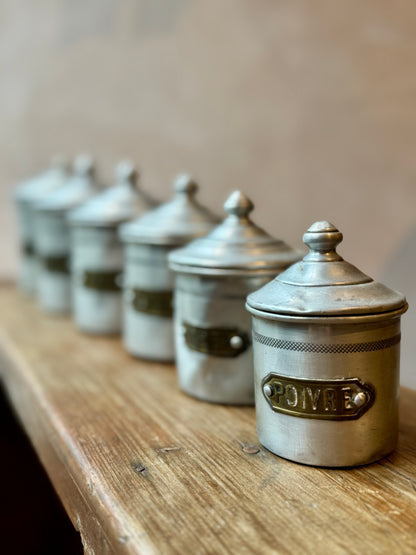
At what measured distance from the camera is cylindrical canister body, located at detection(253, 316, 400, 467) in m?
0.66

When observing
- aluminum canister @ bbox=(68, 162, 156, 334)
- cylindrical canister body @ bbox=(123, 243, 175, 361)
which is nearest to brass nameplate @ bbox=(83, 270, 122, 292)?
aluminum canister @ bbox=(68, 162, 156, 334)

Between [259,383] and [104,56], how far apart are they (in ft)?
5.18

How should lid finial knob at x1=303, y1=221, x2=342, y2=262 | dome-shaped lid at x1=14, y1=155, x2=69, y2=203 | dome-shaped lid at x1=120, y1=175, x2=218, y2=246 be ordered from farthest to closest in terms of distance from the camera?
dome-shaped lid at x1=14, y1=155, x2=69, y2=203 → dome-shaped lid at x1=120, y1=175, x2=218, y2=246 → lid finial knob at x1=303, y1=221, x2=342, y2=262

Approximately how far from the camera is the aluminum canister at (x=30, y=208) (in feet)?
5.46

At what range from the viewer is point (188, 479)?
678mm

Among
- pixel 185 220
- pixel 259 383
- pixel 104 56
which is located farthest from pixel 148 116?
pixel 259 383

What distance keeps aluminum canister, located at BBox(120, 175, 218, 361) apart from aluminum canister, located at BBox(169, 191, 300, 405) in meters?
0.16

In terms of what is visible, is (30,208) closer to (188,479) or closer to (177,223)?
(177,223)

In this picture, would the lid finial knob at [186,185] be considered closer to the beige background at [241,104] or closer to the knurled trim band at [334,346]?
the beige background at [241,104]

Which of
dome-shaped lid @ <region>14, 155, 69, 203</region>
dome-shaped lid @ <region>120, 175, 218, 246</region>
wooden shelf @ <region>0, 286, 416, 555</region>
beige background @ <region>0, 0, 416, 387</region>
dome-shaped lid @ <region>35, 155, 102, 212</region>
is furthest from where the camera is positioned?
dome-shaped lid @ <region>14, 155, 69, 203</region>

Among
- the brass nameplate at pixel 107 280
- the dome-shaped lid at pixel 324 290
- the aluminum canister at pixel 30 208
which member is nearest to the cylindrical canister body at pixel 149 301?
the brass nameplate at pixel 107 280

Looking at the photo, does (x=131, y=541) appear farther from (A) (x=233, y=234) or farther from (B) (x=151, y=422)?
(A) (x=233, y=234)

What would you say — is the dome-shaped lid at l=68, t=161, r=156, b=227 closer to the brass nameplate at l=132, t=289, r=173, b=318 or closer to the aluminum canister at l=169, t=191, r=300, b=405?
the brass nameplate at l=132, t=289, r=173, b=318

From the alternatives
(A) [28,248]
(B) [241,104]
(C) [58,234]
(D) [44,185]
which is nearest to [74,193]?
(C) [58,234]
